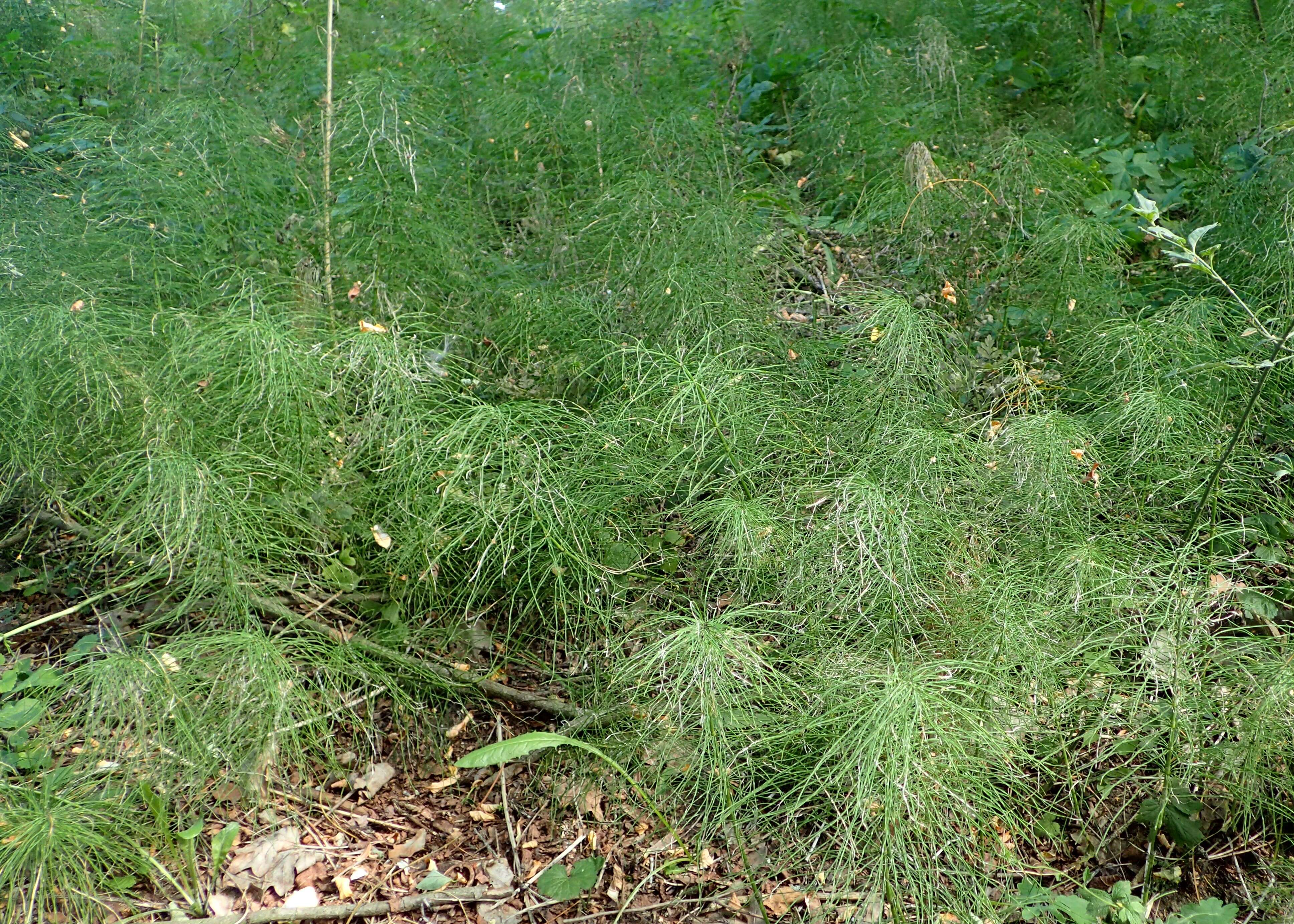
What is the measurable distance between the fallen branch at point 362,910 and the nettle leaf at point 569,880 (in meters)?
0.10

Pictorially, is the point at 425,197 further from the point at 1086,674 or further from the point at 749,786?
the point at 1086,674

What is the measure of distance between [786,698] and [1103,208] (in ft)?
8.34

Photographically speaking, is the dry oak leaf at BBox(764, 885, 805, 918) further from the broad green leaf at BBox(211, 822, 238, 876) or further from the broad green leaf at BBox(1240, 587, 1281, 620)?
the broad green leaf at BBox(1240, 587, 1281, 620)

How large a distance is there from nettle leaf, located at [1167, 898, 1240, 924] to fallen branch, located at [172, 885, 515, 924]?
1.39m

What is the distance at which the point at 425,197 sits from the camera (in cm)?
324

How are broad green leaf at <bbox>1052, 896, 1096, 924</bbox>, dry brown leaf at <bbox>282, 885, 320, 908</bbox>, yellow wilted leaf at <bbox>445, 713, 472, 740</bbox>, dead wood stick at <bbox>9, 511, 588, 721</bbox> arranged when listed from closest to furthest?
broad green leaf at <bbox>1052, 896, 1096, 924</bbox> → dry brown leaf at <bbox>282, 885, 320, 908</bbox> → dead wood stick at <bbox>9, 511, 588, 721</bbox> → yellow wilted leaf at <bbox>445, 713, 472, 740</bbox>

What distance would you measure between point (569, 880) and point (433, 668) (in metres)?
0.65

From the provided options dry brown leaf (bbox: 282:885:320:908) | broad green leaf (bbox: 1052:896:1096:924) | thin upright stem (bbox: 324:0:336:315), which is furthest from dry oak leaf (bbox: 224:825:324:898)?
broad green leaf (bbox: 1052:896:1096:924)

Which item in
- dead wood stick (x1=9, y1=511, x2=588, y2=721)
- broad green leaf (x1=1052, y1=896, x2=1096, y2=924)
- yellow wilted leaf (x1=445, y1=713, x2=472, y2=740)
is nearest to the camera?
broad green leaf (x1=1052, y1=896, x2=1096, y2=924)

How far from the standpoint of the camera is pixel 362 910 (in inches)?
83.6

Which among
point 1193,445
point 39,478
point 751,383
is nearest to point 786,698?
point 751,383

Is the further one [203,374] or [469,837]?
[203,374]

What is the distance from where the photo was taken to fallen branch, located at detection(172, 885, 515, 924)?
206cm

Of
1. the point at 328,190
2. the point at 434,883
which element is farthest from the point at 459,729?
the point at 328,190
